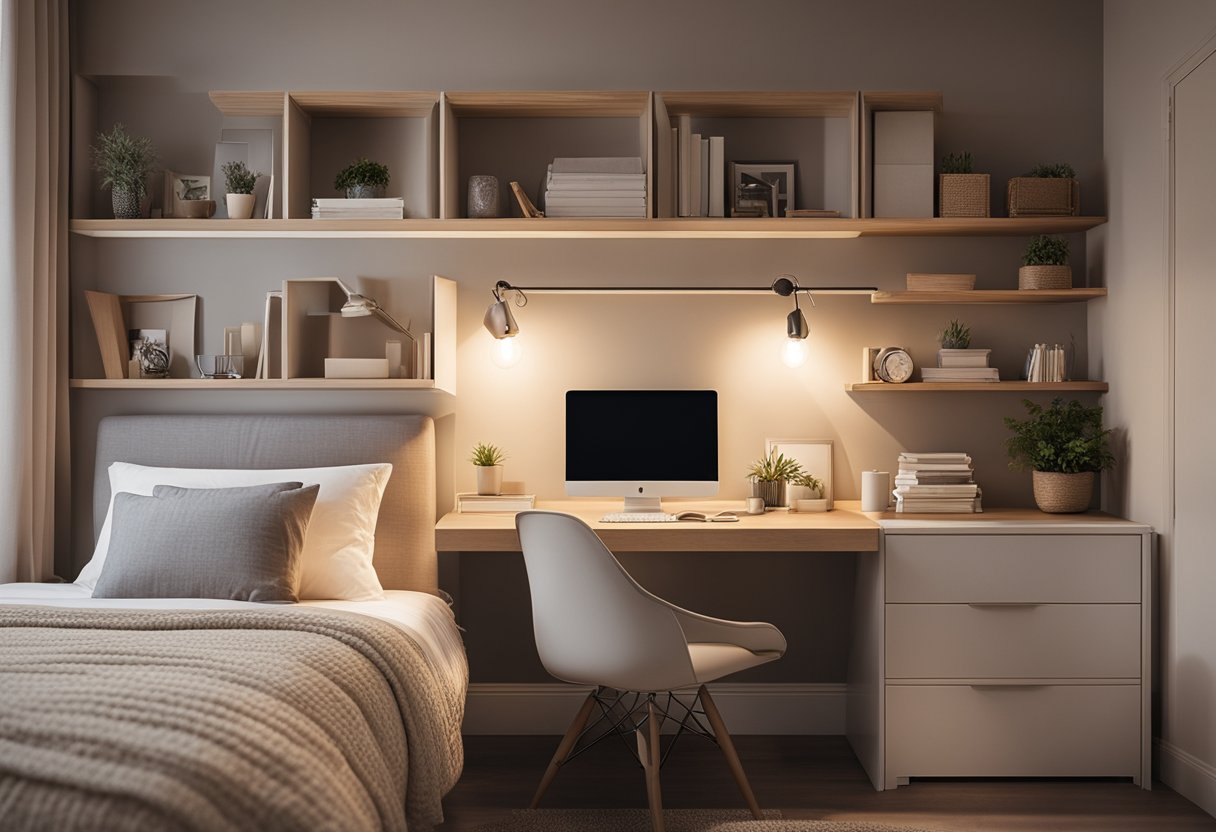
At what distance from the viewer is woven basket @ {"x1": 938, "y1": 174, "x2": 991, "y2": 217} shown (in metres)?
3.21

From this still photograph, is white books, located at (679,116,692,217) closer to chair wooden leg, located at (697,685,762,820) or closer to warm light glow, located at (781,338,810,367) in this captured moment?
warm light glow, located at (781,338,810,367)

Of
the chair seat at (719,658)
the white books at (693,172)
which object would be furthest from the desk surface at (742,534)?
the white books at (693,172)

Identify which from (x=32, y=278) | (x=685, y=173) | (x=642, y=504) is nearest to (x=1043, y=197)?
(x=685, y=173)

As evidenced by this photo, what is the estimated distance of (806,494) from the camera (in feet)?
10.8

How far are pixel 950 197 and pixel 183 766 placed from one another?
2.76m

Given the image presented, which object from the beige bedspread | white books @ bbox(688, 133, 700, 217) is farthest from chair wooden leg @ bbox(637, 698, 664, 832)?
white books @ bbox(688, 133, 700, 217)

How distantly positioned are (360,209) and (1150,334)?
2.47 metres

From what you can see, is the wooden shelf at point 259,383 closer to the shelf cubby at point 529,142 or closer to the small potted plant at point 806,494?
the shelf cubby at point 529,142

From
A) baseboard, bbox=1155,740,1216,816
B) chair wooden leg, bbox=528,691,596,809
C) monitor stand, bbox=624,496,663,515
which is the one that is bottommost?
baseboard, bbox=1155,740,1216,816

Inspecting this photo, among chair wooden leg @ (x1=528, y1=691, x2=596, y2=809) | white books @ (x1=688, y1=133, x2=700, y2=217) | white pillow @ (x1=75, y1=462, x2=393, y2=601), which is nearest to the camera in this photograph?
chair wooden leg @ (x1=528, y1=691, x2=596, y2=809)

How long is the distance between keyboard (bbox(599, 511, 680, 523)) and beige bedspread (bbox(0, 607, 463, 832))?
2.59 ft

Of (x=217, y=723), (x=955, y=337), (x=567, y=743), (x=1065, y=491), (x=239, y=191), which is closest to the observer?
(x=217, y=723)

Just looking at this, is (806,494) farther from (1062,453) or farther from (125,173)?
(125,173)

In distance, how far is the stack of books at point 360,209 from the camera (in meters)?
3.16
